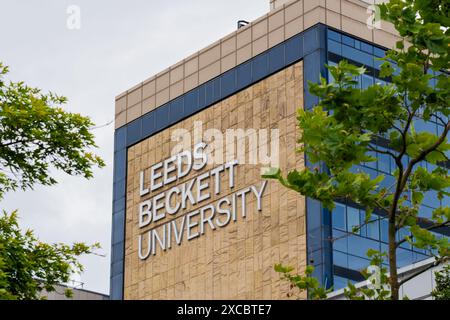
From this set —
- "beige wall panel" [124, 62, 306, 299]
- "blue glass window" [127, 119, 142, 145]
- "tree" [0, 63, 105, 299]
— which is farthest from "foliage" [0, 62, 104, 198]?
"blue glass window" [127, 119, 142, 145]

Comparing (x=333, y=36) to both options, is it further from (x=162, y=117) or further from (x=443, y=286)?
(x=443, y=286)

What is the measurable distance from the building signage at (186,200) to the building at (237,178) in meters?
0.09

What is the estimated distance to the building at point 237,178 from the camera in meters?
69.8

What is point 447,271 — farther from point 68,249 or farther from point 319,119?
point 319,119

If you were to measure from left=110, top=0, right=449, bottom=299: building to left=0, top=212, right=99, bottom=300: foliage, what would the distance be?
130ft

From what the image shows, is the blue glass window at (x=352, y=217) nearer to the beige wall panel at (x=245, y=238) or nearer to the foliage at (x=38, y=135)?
the beige wall panel at (x=245, y=238)

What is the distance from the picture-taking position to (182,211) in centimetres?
7919

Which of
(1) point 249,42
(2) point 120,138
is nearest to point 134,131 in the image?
(2) point 120,138

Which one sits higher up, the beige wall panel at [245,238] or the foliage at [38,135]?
the beige wall panel at [245,238]

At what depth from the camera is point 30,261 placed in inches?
1086

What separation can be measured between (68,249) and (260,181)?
45.0m

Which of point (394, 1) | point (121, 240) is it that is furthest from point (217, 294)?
point (394, 1)

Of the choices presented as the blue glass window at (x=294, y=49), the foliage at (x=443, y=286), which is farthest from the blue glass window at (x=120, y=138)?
the foliage at (x=443, y=286)

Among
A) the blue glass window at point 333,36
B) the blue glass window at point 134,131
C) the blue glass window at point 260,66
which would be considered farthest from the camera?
the blue glass window at point 134,131
